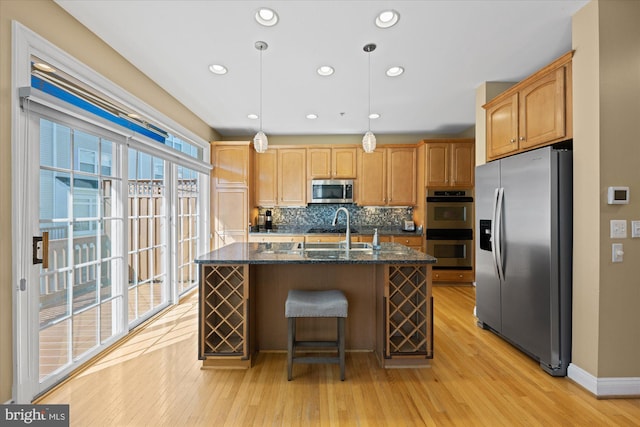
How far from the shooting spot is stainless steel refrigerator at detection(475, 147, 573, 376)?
2.15m

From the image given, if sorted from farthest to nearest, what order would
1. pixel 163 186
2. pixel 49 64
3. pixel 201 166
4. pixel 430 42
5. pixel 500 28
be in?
pixel 201 166
pixel 163 186
pixel 430 42
pixel 500 28
pixel 49 64

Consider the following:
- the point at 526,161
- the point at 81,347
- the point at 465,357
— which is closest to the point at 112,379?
the point at 81,347

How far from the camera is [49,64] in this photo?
195cm

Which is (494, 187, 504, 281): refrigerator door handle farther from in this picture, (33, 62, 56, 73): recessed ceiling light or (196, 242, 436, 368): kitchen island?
(33, 62, 56, 73): recessed ceiling light

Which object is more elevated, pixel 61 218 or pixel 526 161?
pixel 526 161

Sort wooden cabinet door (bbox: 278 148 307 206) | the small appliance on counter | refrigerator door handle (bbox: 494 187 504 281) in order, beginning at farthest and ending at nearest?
wooden cabinet door (bbox: 278 148 307 206) → the small appliance on counter → refrigerator door handle (bbox: 494 187 504 281)

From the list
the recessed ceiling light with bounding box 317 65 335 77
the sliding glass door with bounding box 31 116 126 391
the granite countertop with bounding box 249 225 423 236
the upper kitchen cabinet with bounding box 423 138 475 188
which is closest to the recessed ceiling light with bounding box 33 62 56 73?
the sliding glass door with bounding box 31 116 126 391

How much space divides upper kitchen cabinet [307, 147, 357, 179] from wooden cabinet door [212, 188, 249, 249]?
1.25m

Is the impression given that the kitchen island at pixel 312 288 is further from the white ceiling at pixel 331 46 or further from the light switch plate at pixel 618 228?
the white ceiling at pixel 331 46

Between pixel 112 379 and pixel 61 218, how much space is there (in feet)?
4.02

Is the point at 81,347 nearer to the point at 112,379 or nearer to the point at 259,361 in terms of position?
the point at 112,379

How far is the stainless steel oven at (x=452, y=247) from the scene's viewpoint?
4730 mm

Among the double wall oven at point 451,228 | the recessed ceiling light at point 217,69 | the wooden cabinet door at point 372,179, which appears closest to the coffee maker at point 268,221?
the wooden cabinet door at point 372,179

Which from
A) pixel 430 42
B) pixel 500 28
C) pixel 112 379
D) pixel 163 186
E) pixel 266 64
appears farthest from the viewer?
pixel 163 186
